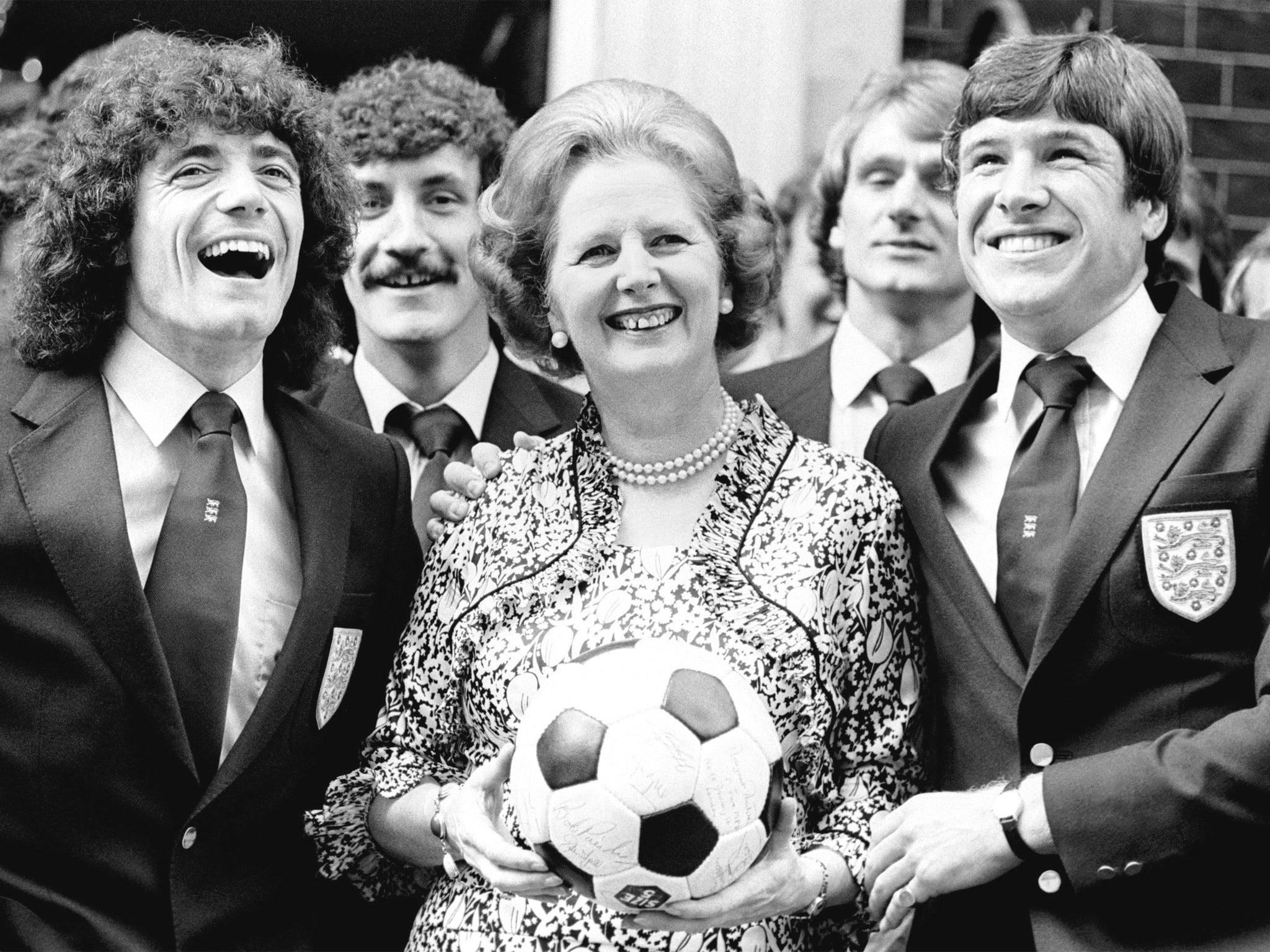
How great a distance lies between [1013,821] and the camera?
3.11 meters

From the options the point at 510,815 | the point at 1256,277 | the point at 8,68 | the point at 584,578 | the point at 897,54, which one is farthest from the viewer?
the point at 8,68

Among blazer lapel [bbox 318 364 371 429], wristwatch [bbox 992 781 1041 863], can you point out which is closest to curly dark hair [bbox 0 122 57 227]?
blazer lapel [bbox 318 364 371 429]

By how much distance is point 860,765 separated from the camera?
3385mm

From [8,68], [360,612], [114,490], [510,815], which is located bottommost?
[510,815]

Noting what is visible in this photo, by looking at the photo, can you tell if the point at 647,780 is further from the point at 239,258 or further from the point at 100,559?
the point at 239,258

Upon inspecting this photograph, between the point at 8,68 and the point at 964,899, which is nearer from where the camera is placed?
the point at 964,899

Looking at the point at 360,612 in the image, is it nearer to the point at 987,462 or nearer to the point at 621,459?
the point at 621,459

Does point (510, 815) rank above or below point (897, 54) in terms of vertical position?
below

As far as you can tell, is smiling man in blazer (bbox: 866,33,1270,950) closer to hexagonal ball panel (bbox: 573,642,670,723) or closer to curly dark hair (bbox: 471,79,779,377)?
curly dark hair (bbox: 471,79,779,377)

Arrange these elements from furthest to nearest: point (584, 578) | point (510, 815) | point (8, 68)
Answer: point (8, 68), point (584, 578), point (510, 815)

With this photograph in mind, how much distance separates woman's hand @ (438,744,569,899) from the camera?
296 cm

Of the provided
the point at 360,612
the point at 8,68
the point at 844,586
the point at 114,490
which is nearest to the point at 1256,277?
the point at 844,586

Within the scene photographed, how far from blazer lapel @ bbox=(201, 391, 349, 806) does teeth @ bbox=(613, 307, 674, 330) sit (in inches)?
28.7

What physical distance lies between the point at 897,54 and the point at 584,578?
13.7ft
